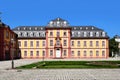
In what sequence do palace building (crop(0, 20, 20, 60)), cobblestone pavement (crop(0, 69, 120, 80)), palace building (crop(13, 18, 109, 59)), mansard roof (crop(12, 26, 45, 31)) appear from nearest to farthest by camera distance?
cobblestone pavement (crop(0, 69, 120, 80)), palace building (crop(0, 20, 20, 60)), palace building (crop(13, 18, 109, 59)), mansard roof (crop(12, 26, 45, 31))

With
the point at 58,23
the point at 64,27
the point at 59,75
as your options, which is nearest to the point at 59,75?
the point at 59,75

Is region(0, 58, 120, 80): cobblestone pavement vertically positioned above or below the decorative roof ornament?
below

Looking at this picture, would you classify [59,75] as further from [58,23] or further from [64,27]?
[58,23]

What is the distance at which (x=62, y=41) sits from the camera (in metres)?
79.4

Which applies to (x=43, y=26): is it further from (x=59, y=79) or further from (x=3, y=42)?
(x=59, y=79)

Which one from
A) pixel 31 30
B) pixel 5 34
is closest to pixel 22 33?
pixel 31 30

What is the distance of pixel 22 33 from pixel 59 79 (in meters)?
66.9

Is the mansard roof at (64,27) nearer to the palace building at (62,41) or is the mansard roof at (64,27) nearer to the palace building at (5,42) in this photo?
the palace building at (62,41)

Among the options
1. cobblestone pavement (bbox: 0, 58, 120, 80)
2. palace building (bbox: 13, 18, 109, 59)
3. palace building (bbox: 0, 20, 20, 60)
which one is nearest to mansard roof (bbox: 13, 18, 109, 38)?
palace building (bbox: 13, 18, 109, 59)

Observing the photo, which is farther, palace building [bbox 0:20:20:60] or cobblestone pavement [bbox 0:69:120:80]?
palace building [bbox 0:20:20:60]

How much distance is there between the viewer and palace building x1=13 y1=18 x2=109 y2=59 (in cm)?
7906

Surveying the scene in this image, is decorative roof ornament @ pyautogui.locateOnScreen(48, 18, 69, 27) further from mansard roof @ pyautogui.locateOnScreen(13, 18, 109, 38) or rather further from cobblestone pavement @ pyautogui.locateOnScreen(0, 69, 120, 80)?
cobblestone pavement @ pyautogui.locateOnScreen(0, 69, 120, 80)

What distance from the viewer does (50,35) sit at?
7950 centimetres

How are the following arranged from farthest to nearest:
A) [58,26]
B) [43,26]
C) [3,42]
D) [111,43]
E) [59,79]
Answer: [111,43]
[43,26]
[58,26]
[3,42]
[59,79]
